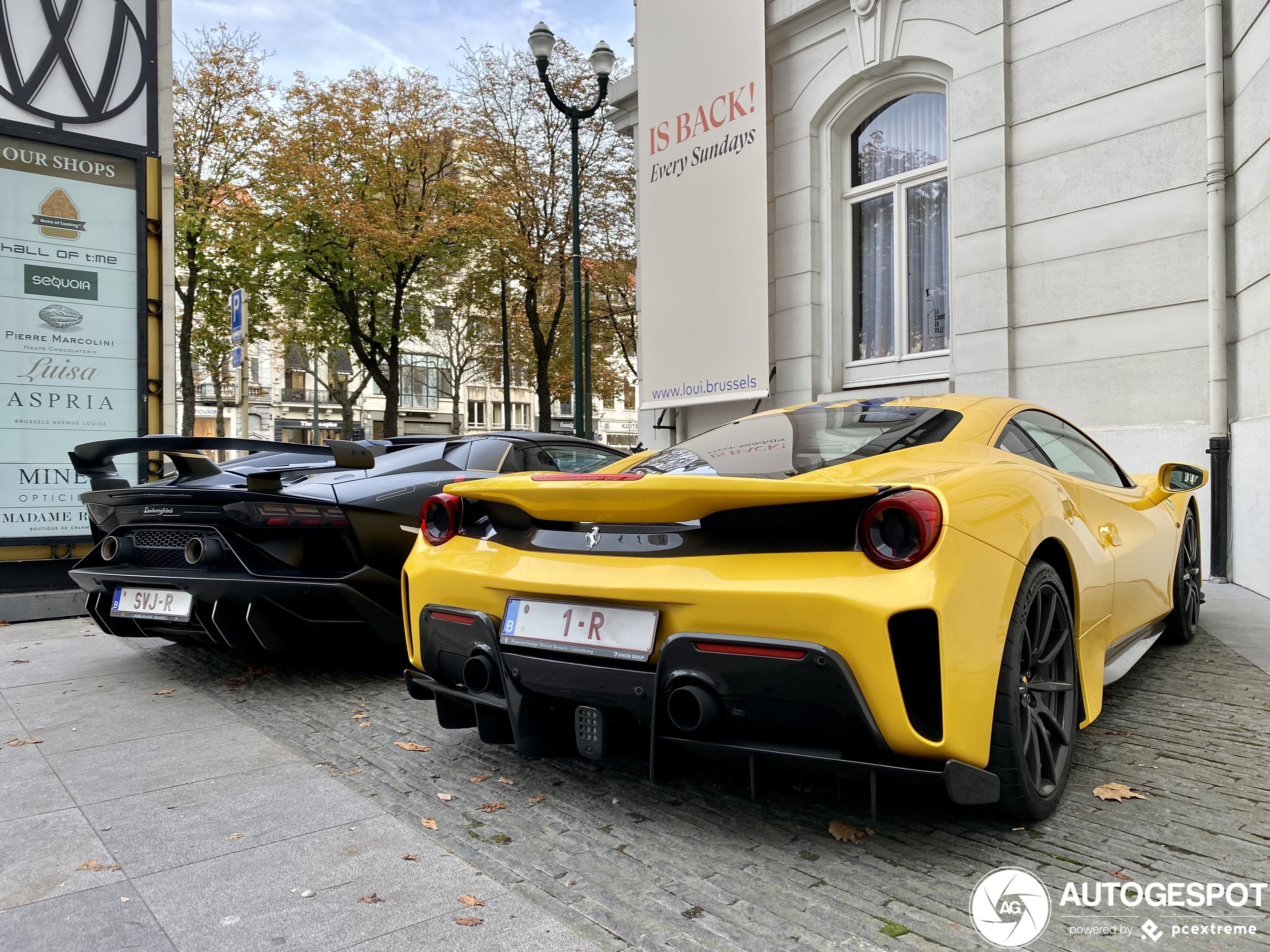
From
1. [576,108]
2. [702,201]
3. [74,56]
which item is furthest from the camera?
[576,108]

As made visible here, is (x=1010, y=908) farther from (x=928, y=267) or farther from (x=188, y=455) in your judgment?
(x=928, y=267)

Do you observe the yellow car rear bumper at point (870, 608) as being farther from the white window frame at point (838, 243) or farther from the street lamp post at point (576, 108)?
the street lamp post at point (576, 108)

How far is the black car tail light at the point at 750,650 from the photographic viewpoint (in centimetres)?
221

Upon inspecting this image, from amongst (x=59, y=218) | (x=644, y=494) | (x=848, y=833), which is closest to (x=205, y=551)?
(x=644, y=494)

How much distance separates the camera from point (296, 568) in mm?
4273

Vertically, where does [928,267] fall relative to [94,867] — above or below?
above

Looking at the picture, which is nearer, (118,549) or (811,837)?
(811,837)

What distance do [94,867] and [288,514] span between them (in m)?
2.00

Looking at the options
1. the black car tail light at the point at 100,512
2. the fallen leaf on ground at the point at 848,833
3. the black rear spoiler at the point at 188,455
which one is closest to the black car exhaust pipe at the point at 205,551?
the black rear spoiler at the point at 188,455

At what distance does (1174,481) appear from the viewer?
4266 millimetres

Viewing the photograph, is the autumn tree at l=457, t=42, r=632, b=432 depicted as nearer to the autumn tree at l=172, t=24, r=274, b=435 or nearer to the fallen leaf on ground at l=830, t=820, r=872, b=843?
the autumn tree at l=172, t=24, r=274, b=435

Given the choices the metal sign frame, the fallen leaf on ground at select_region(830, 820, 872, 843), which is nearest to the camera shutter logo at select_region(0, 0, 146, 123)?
the metal sign frame

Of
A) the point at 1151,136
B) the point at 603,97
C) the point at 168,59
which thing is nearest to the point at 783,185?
the point at 1151,136

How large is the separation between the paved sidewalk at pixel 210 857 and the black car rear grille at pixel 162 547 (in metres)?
0.80
